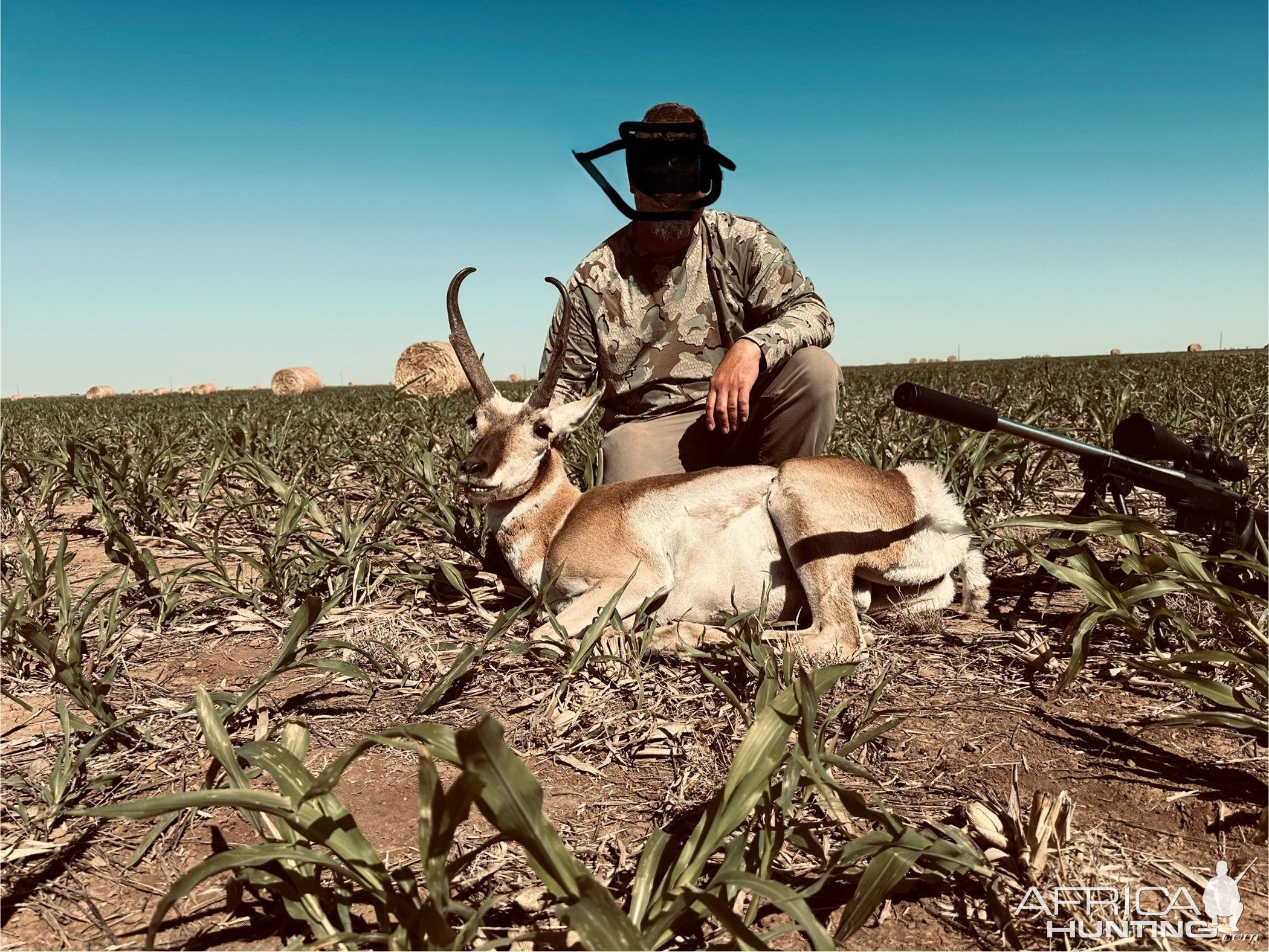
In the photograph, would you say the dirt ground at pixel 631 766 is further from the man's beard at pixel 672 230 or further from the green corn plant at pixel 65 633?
the man's beard at pixel 672 230

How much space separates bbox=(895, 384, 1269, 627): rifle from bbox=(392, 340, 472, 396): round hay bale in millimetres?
18890

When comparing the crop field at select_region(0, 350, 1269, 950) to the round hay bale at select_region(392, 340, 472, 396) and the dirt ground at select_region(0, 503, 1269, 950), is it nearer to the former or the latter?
the dirt ground at select_region(0, 503, 1269, 950)

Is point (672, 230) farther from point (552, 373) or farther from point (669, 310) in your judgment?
point (552, 373)

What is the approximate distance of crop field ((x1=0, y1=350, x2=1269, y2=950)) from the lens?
4.85ft

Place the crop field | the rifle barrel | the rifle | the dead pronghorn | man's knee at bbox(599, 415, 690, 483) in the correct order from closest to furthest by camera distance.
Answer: the crop field < the rifle barrel < the rifle < the dead pronghorn < man's knee at bbox(599, 415, 690, 483)

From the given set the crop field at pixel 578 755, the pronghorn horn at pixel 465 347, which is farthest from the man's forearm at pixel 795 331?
the pronghorn horn at pixel 465 347

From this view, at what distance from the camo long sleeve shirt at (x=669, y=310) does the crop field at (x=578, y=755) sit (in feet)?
4.88

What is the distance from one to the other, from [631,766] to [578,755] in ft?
0.59

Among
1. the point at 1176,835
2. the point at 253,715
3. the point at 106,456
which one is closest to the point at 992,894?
the point at 1176,835

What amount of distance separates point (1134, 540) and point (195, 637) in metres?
3.79

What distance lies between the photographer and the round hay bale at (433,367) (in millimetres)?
21062

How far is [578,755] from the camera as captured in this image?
2338mm

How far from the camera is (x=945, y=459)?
446cm

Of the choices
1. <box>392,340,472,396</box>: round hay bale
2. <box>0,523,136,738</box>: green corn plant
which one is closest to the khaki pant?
<box>0,523,136,738</box>: green corn plant
